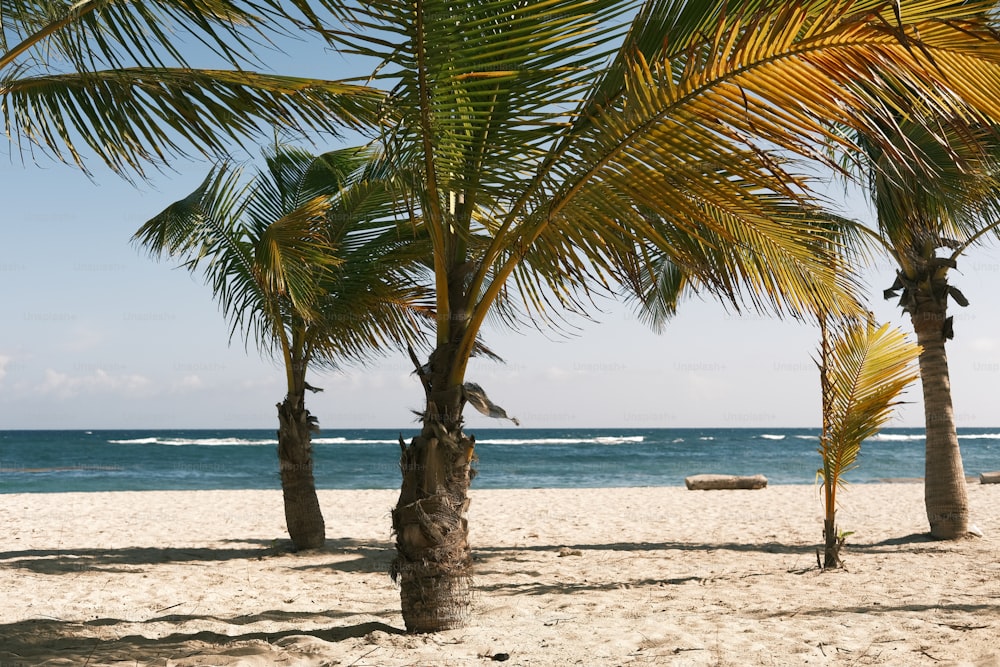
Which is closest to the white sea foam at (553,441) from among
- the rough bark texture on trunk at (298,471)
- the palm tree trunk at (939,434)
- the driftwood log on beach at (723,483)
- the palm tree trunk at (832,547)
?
the driftwood log on beach at (723,483)

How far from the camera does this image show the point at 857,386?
6629 millimetres

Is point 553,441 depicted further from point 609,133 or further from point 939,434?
point 609,133

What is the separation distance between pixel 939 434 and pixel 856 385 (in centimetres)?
249

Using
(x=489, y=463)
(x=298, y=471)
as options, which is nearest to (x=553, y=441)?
(x=489, y=463)

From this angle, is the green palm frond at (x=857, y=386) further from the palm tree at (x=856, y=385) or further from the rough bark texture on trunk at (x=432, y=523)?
the rough bark texture on trunk at (x=432, y=523)

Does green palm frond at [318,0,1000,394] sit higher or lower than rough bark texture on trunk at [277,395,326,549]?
→ higher

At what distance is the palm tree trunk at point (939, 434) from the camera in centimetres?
837

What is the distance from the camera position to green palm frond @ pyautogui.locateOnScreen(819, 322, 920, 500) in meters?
6.55

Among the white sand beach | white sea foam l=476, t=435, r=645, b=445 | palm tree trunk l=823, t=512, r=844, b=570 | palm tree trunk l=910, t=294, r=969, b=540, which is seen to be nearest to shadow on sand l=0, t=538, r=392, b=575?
the white sand beach

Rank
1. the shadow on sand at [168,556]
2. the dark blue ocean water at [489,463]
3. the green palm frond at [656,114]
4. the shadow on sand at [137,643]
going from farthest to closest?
the dark blue ocean water at [489,463], the shadow on sand at [168,556], the shadow on sand at [137,643], the green palm frond at [656,114]

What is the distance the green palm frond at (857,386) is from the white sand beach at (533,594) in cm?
106

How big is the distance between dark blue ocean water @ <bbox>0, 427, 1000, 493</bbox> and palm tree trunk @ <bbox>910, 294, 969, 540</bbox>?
12.1 meters

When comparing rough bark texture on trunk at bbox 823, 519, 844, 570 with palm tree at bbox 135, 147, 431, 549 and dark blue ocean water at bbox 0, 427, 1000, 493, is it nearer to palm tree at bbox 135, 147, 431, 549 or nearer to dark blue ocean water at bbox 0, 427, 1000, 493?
palm tree at bbox 135, 147, 431, 549

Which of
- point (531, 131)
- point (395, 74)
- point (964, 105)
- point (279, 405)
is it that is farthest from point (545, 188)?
point (279, 405)
